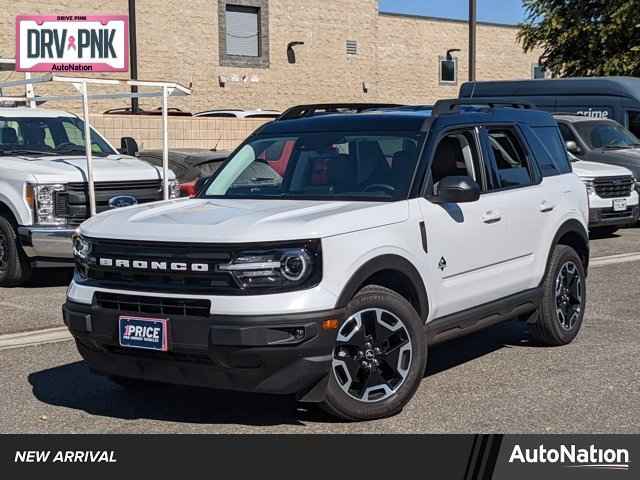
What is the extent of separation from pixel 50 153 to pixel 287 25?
27.7 m

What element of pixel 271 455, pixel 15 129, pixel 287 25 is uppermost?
pixel 287 25

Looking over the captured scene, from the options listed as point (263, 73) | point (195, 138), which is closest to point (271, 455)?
point (195, 138)

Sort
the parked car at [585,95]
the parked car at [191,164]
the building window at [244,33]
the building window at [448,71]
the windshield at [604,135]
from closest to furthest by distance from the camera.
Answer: the parked car at [191,164] → the windshield at [604,135] → the parked car at [585,95] → the building window at [244,33] → the building window at [448,71]

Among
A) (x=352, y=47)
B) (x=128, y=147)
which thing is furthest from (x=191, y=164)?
(x=352, y=47)

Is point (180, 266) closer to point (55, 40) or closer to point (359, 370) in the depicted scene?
point (359, 370)

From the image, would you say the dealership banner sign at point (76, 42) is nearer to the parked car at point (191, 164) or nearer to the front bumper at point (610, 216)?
the parked car at point (191, 164)

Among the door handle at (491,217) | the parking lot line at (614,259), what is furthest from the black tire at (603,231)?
the door handle at (491,217)

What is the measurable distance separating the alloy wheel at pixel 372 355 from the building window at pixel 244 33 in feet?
105

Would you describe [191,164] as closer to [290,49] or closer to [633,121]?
[633,121]

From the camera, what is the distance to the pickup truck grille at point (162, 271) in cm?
559

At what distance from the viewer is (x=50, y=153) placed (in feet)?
39.5

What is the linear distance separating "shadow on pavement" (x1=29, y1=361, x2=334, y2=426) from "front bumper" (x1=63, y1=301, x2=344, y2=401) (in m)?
0.49

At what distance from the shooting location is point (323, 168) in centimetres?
689

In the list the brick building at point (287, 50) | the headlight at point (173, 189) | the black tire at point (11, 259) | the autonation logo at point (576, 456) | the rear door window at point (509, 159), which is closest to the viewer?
the autonation logo at point (576, 456)
